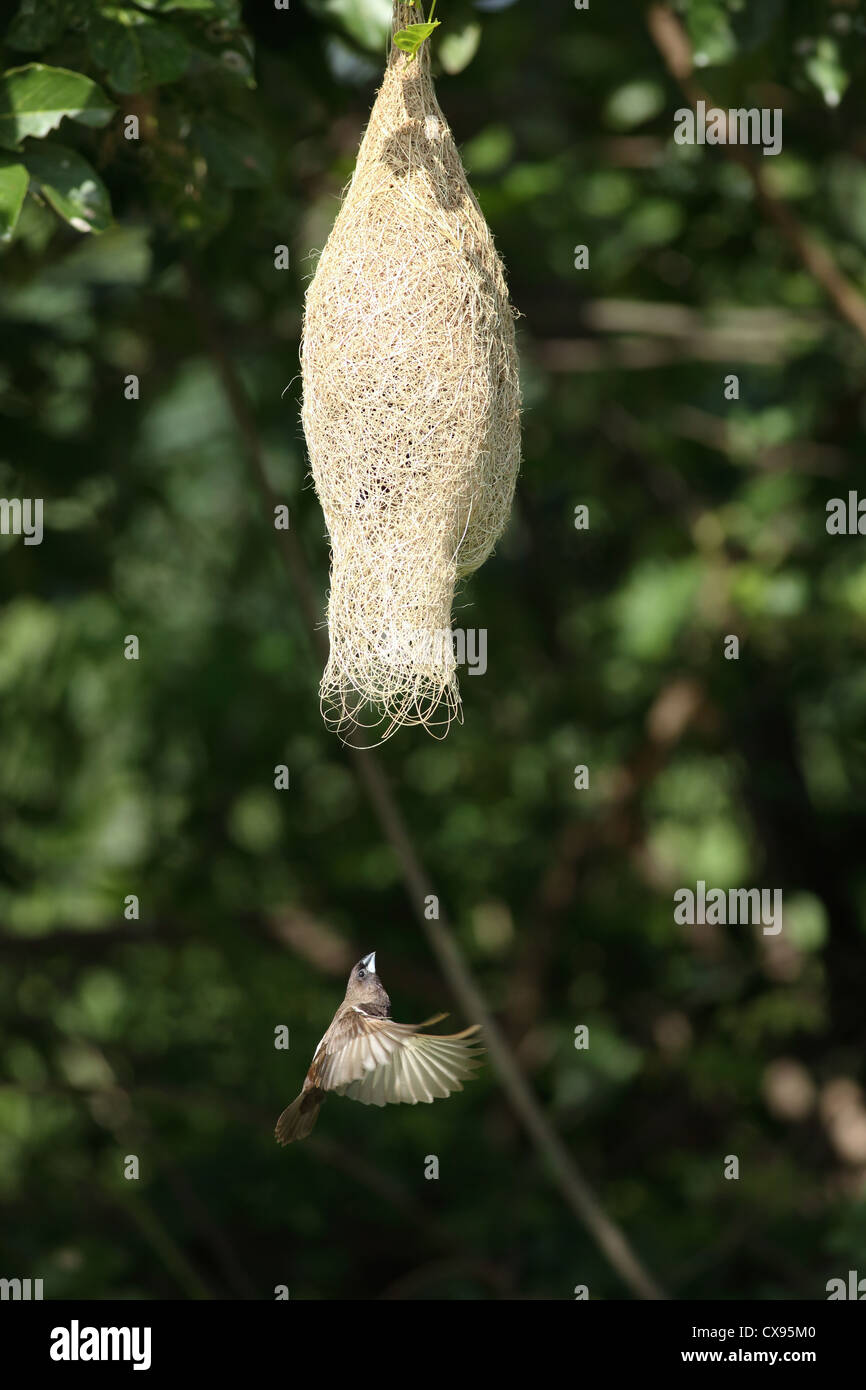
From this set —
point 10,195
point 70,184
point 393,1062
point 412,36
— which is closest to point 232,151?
point 70,184

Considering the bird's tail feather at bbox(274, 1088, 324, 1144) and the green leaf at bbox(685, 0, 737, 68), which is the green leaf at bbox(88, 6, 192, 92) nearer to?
the green leaf at bbox(685, 0, 737, 68)

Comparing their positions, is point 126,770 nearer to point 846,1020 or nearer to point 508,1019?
point 508,1019

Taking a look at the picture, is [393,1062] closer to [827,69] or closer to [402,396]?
[402,396]

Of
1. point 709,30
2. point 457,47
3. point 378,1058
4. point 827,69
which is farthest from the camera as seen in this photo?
point 827,69

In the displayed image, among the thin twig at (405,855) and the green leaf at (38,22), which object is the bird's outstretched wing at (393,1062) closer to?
the thin twig at (405,855)

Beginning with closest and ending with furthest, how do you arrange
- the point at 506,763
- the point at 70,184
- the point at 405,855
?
1. the point at 70,184
2. the point at 405,855
3. the point at 506,763

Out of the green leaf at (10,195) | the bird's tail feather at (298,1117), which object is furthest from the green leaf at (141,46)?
the bird's tail feather at (298,1117)
